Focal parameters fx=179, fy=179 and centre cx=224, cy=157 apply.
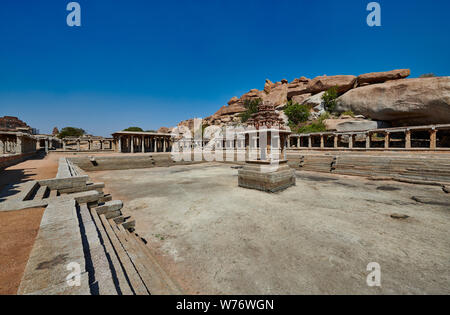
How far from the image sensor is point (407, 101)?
28.2m

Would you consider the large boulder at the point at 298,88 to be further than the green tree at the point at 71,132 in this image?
No

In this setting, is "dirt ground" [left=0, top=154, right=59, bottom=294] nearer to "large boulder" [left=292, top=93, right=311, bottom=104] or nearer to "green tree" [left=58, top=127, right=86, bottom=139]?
"large boulder" [left=292, top=93, right=311, bottom=104]

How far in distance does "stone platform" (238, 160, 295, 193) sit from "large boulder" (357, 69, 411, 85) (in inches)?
1717

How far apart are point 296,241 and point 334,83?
Answer: 5327 cm

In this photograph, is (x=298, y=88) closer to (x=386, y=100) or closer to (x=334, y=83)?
(x=334, y=83)

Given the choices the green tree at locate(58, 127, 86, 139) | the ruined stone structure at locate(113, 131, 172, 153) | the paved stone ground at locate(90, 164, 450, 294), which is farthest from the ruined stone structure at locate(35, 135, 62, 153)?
the paved stone ground at locate(90, 164, 450, 294)

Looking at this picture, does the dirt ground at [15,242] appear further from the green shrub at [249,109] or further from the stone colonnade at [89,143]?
the green shrub at [249,109]

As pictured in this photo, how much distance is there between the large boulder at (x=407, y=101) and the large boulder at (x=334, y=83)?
1022 centimetres

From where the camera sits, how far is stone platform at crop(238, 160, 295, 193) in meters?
9.57

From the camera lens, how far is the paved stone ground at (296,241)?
333 centimetres

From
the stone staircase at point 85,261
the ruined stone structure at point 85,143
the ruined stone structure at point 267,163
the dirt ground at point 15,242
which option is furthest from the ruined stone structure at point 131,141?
the dirt ground at point 15,242

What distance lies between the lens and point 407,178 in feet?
40.1

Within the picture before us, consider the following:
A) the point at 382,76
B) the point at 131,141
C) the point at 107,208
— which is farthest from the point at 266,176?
the point at 382,76
